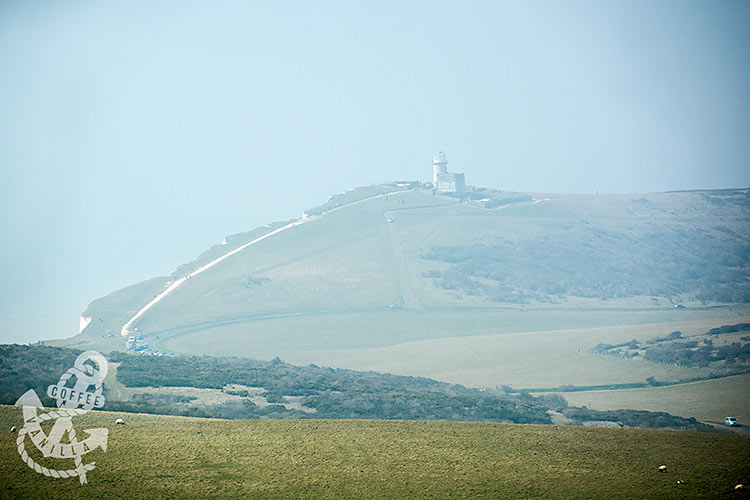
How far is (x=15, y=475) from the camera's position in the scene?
1742 cm

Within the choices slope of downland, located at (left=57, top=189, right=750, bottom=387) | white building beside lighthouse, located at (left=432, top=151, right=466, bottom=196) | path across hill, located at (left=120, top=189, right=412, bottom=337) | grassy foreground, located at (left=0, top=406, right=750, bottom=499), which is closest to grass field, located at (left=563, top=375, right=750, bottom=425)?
slope of downland, located at (left=57, top=189, right=750, bottom=387)

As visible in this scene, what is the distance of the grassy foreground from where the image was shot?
17.8 metres

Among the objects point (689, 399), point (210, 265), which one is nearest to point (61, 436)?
point (689, 399)

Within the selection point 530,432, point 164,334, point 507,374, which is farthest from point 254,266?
point 530,432

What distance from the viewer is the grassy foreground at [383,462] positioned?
17781 mm

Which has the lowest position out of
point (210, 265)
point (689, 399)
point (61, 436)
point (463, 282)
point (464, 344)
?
point (689, 399)

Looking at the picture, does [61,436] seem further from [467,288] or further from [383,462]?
[467,288]

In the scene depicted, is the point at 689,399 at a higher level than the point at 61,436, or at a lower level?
lower

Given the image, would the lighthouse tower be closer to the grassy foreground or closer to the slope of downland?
the slope of downland

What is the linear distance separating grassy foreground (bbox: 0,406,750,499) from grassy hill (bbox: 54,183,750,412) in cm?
3303

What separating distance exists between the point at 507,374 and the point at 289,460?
41.4m

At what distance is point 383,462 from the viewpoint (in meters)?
19.8

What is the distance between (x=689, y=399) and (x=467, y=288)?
54222 mm

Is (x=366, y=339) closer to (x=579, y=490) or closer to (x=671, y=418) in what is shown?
(x=671, y=418)
